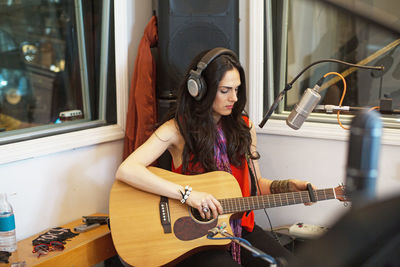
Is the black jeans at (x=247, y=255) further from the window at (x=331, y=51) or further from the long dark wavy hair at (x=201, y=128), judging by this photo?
the window at (x=331, y=51)

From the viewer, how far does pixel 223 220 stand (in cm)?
173

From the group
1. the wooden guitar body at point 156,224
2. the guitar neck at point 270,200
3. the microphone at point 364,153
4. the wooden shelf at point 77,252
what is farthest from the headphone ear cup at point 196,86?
the microphone at point 364,153

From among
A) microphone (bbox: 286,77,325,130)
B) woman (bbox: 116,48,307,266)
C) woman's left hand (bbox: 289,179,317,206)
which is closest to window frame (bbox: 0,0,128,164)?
woman (bbox: 116,48,307,266)

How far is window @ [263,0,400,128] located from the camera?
2.05 m

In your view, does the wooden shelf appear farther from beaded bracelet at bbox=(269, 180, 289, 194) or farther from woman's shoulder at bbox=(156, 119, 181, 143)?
beaded bracelet at bbox=(269, 180, 289, 194)

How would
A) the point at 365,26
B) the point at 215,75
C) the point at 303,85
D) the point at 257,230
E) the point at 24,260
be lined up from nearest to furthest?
the point at 24,260 → the point at 215,75 → the point at 257,230 → the point at 365,26 → the point at 303,85

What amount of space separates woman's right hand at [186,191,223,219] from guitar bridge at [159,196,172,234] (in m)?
0.10

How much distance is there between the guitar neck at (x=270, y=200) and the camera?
164 cm

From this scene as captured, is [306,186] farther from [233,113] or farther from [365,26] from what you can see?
[365,26]

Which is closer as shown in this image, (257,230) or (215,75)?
(215,75)

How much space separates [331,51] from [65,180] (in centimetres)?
150

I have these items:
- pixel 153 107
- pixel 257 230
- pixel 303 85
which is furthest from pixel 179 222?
pixel 303 85

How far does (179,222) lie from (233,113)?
600 millimetres

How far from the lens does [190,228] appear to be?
1702 millimetres
